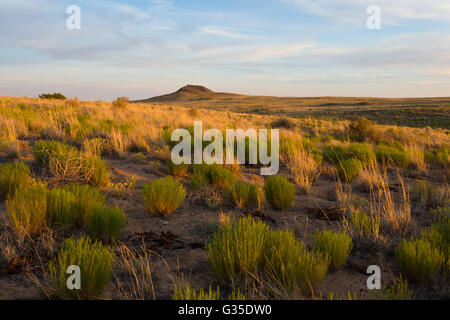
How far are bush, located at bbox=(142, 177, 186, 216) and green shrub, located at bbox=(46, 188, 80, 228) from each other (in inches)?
37.1

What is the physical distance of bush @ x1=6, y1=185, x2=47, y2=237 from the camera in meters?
2.93

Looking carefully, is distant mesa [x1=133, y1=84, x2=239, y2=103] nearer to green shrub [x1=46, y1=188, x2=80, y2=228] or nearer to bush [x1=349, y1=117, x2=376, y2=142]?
bush [x1=349, y1=117, x2=376, y2=142]

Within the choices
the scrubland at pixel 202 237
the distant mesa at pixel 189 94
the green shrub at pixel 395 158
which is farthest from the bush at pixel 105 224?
the distant mesa at pixel 189 94

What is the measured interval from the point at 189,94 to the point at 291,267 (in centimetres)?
15728

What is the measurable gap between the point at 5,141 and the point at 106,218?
4.73 m

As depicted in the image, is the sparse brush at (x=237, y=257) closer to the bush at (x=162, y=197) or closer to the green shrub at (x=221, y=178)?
the bush at (x=162, y=197)

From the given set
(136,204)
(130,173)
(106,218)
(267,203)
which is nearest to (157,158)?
(130,173)

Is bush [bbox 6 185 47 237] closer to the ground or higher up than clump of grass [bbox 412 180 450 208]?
higher up

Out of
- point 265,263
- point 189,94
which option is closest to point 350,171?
point 265,263

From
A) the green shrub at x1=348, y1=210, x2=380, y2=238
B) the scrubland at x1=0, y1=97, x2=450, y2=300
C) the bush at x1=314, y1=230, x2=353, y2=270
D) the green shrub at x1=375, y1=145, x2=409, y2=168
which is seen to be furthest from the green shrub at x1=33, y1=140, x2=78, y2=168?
the green shrub at x1=375, y1=145, x2=409, y2=168

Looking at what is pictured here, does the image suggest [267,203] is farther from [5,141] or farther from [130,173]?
[5,141]

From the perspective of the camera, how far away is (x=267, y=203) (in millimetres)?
4656

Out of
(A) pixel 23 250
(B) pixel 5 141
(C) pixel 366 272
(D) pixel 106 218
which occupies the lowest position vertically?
(C) pixel 366 272

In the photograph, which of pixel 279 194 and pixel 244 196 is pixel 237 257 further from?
pixel 279 194
